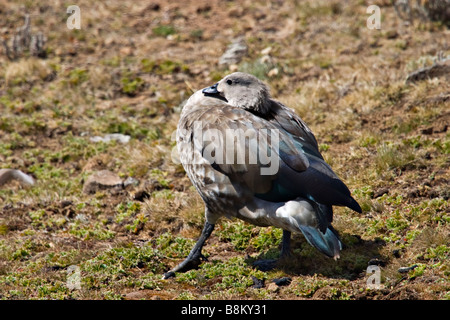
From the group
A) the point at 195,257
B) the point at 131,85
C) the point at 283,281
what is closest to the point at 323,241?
the point at 283,281

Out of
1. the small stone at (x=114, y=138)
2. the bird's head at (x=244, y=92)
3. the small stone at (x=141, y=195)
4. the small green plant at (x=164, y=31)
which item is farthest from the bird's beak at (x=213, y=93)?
the small green plant at (x=164, y=31)

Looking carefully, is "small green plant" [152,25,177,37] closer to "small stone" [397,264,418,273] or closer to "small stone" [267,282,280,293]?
"small stone" [267,282,280,293]

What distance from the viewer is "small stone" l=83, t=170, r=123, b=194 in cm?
789

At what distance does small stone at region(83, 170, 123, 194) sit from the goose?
219cm

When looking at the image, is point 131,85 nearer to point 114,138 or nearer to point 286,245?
point 114,138

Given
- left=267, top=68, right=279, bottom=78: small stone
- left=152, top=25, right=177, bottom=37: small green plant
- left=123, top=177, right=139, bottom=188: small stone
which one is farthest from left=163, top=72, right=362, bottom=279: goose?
left=152, top=25, right=177, bottom=37: small green plant

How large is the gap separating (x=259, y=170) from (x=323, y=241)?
833 millimetres

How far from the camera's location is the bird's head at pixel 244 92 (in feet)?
19.7

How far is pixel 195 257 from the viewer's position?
6.01 m

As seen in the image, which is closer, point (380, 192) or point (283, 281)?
point (283, 281)

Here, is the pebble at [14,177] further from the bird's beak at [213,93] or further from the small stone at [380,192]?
the small stone at [380,192]

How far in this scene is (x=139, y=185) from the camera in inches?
311

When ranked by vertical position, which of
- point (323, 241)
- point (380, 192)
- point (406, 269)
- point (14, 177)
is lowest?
point (14, 177)

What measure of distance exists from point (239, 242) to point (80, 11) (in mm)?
8727
